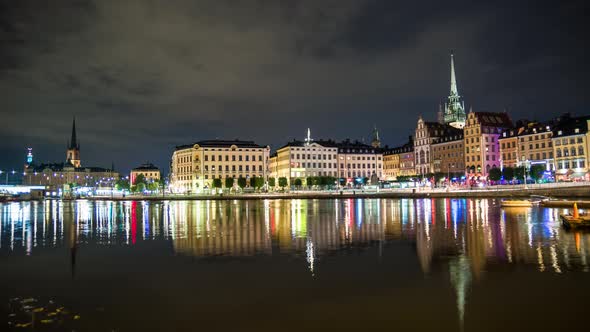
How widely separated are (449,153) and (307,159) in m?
44.4

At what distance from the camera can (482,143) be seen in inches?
5138

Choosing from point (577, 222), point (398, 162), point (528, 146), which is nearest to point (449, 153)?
point (398, 162)

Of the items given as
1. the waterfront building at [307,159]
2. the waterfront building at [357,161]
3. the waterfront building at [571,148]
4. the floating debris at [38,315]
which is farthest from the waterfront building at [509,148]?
the floating debris at [38,315]

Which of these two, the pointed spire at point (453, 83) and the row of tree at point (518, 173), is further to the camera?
the pointed spire at point (453, 83)

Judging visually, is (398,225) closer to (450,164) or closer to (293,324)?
(293,324)

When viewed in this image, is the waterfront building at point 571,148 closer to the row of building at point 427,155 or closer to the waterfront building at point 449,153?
Answer: the row of building at point 427,155

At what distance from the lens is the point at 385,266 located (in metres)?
18.5

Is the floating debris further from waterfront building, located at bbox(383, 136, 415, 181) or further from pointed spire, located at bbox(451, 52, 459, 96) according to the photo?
pointed spire, located at bbox(451, 52, 459, 96)

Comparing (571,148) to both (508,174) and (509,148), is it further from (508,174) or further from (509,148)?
(509,148)

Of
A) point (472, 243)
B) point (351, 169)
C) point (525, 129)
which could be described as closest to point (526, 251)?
point (472, 243)

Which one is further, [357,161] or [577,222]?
[357,161]

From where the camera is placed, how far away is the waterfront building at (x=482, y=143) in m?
130

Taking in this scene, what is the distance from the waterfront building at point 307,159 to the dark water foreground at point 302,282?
124 meters

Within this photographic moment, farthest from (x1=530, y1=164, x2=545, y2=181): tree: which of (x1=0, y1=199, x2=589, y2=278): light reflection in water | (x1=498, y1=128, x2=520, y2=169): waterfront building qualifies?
(x1=0, y1=199, x2=589, y2=278): light reflection in water
